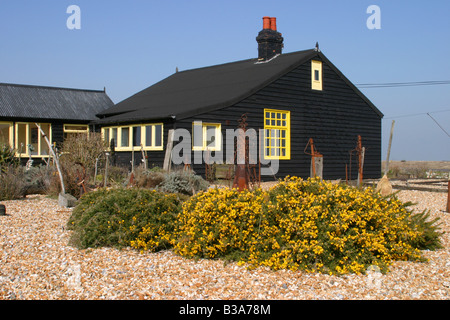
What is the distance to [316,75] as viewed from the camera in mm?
20750

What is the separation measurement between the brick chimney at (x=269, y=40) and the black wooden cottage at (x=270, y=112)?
0.05 m

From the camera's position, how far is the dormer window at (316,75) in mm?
20531

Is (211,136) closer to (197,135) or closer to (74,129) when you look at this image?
(197,135)

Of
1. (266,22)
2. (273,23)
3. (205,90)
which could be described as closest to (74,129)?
(205,90)

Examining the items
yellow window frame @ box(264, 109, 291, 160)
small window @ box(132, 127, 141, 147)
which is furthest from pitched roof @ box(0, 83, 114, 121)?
yellow window frame @ box(264, 109, 291, 160)

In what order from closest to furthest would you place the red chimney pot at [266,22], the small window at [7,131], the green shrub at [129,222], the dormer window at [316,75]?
the green shrub at [129,222]
the dormer window at [316,75]
the red chimney pot at [266,22]
the small window at [7,131]

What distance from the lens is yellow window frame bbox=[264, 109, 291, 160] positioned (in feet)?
62.6

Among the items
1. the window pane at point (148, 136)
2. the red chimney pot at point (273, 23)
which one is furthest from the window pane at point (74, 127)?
the red chimney pot at point (273, 23)

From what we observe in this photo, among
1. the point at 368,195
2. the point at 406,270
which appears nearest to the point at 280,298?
the point at 406,270

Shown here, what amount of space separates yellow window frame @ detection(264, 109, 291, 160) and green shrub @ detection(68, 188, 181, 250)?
12.2m

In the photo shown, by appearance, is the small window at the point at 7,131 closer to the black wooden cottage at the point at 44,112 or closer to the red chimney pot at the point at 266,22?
the black wooden cottage at the point at 44,112

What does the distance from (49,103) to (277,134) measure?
1169cm

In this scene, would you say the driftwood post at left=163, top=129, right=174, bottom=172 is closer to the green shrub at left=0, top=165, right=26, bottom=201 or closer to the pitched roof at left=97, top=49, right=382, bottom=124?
the pitched roof at left=97, top=49, right=382, bottom=124
